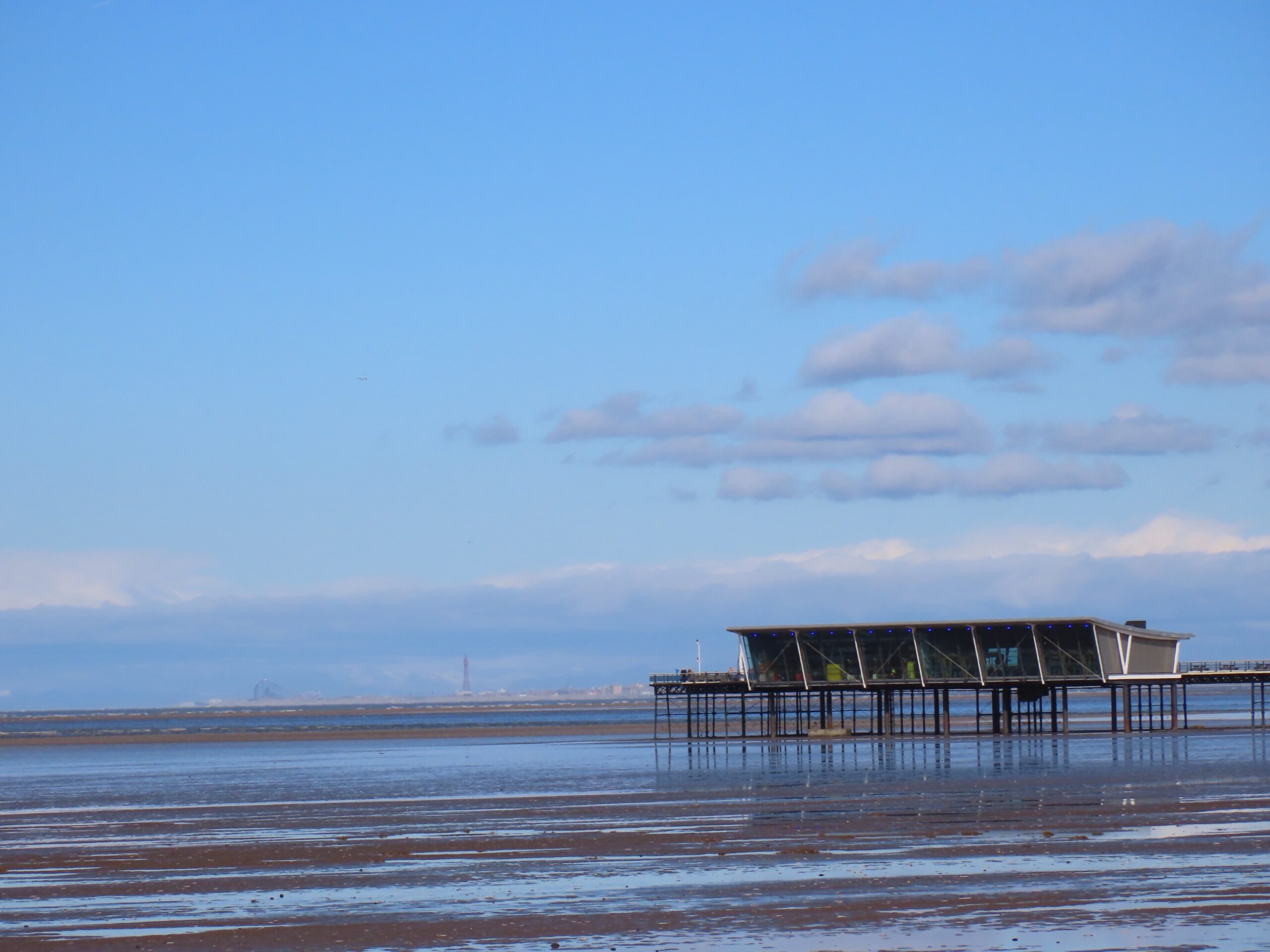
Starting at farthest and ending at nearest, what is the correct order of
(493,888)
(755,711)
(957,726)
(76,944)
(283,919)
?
(755,711) < (957,726) < (493,888) < (283,919) < (76,944)

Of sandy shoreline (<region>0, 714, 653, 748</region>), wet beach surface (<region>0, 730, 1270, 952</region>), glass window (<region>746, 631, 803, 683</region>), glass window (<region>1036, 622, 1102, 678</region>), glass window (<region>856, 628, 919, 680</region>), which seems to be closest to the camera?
wet beach surface (<region>0, 730, 1270, 952</region>)

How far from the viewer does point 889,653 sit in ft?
284

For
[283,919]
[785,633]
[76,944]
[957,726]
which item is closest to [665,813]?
[283,919]

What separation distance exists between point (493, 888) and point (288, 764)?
174 feet

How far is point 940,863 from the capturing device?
26031 mm

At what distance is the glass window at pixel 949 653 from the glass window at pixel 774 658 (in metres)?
7.82

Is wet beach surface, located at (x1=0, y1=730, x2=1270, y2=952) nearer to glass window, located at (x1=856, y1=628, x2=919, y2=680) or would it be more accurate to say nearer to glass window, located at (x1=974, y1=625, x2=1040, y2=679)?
glass window, located at (x1=974, y1=625, x2=1040, y2=679)

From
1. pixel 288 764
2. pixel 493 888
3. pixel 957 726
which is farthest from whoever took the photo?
pixel 957 726

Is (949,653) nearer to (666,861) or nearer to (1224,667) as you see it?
(1224,667)

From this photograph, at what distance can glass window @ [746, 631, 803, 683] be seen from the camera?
89.4 metres

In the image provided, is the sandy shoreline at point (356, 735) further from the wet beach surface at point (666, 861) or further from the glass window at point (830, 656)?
the wet beach surface at point (666, 861)

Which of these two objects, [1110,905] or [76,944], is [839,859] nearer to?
[1110,905]

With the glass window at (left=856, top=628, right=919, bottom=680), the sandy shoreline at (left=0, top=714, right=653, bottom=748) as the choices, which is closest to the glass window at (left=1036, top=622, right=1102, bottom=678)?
the glass window at (left=856, top=628, right=919, bottom=680)

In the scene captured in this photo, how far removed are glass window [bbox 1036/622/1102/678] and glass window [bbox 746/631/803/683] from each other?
47.6 feet
